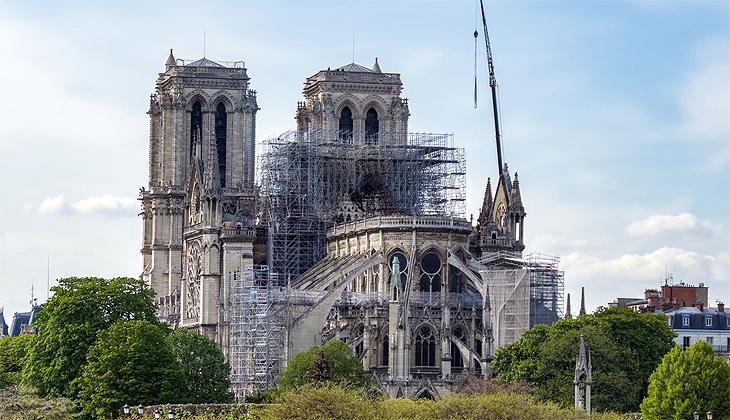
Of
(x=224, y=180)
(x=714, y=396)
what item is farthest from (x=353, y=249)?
(x=714, y=396)

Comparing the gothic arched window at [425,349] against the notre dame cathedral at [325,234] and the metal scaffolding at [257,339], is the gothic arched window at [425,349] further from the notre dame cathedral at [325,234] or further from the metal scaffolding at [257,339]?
the metal scaffolding at [257,339]

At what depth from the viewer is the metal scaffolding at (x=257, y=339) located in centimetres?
11594

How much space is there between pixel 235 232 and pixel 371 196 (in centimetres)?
988

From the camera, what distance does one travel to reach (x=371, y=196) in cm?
13275

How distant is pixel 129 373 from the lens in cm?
10000

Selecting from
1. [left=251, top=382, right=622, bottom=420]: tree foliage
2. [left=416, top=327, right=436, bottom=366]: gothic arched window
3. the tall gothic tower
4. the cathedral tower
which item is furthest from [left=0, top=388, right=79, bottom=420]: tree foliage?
the cathedral tower

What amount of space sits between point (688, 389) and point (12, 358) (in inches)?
1912

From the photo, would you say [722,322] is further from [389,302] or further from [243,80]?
[243,80]

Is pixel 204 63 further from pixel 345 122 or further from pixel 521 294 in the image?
pixel 521 294

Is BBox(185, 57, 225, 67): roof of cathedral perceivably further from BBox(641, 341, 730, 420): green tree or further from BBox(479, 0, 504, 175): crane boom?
BBox(641, 341, 730, 420): green tree

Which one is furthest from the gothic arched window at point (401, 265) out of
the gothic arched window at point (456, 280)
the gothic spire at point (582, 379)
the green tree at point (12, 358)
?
the gothic spire at point (582, 379)

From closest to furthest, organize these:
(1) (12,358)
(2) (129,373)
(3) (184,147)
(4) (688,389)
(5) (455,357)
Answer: (4) (688,389) < (2) (129,373) < (5) (455,357) < (1) (12,358) < (3) (184,147)

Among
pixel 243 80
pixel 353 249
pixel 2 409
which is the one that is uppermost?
pixel 243 80

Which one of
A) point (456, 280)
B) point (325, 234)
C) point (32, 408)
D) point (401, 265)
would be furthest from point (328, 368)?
point (325, 234)
